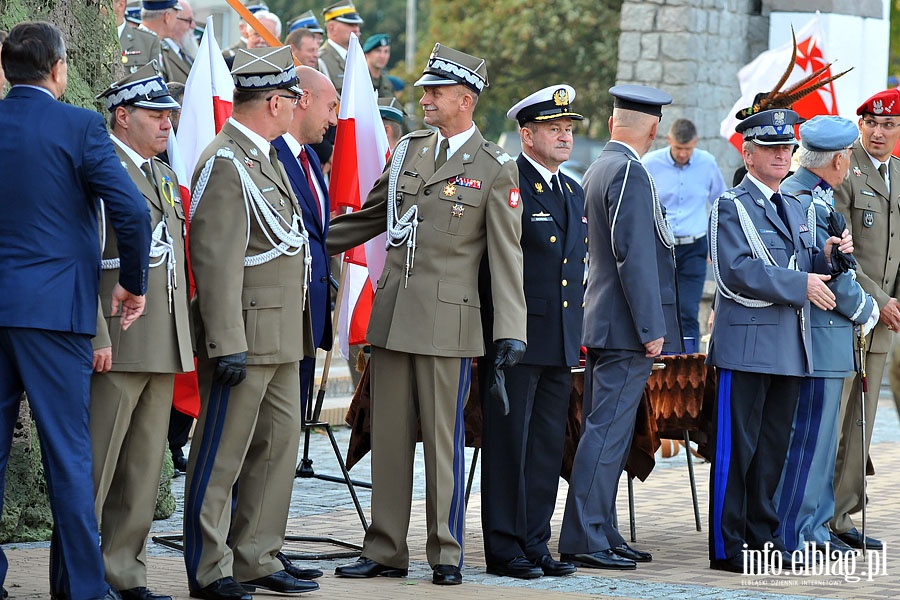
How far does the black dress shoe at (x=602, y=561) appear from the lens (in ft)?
23.9

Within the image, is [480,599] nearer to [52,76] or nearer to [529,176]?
[529,176]

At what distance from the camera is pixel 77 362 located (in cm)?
568

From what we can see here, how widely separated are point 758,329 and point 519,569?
5.23ft

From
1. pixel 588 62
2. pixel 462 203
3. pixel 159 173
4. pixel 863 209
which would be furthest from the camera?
pixel 588 62

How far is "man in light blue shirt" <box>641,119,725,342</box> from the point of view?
14.1 m

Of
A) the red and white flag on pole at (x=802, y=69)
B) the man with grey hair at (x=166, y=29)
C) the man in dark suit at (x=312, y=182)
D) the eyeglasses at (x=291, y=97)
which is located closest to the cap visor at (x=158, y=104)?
the eyeglasses at (x=291, y=97)

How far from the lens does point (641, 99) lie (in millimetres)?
7512

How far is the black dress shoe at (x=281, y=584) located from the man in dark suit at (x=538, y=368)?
985 millimetres

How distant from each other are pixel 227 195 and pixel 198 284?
0.37 m

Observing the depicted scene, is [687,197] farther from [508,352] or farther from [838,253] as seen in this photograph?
[508,352]

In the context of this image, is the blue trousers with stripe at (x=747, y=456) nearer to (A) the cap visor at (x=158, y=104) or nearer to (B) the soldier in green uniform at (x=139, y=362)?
(B) the soldier in green uniform at (x=139, y=362)

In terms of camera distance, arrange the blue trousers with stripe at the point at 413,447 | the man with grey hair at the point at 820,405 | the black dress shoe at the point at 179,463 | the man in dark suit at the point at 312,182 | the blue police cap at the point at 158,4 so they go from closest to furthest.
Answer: the blue trousers with stripe at the point at 413,447, the man in dark suit at the point at 312,182, the man with grey hair at the point at 820,405, the black dress shoe at the point at 179,463, the blue police cap at the point at 158,4

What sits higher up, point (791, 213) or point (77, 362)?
point (791, 213)

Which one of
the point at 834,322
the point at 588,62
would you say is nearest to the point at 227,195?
the point at 834,322
